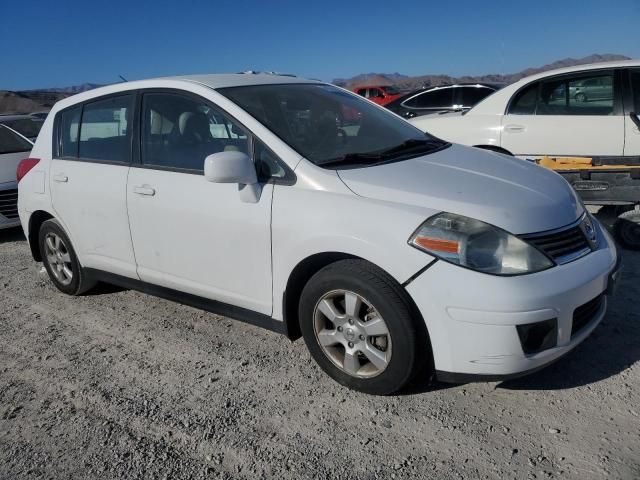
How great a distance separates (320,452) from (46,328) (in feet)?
8.41

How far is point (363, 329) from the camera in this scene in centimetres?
281

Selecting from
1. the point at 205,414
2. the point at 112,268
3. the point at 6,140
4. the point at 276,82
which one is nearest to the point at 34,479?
the point at 205,414

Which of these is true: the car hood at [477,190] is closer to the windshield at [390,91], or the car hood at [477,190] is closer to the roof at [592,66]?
the roof at [592,66]

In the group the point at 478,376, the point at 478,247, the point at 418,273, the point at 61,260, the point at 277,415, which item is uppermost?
the point at 478,247

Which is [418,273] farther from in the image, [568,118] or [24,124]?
[24,124]

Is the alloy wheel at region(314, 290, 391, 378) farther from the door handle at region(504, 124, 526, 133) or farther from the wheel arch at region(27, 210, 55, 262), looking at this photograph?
the door handle at region(504, 124, 526, 133)

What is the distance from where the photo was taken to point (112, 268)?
13.3ft

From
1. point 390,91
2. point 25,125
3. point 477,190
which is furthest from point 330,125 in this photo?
point 390,91

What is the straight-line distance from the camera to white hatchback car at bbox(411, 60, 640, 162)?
219 inches

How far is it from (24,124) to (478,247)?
28.5 ft

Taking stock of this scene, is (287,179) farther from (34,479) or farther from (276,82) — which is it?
(34,479)

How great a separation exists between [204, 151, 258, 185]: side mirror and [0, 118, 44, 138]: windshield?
23.2 ft

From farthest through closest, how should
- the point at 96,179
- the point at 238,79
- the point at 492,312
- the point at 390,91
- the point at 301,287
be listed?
1. the point at 390,91
2. the point at 96,179
3. the point at 238,79
4. the point at 301,287
5. the point at 492,312

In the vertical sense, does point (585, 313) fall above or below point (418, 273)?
below
